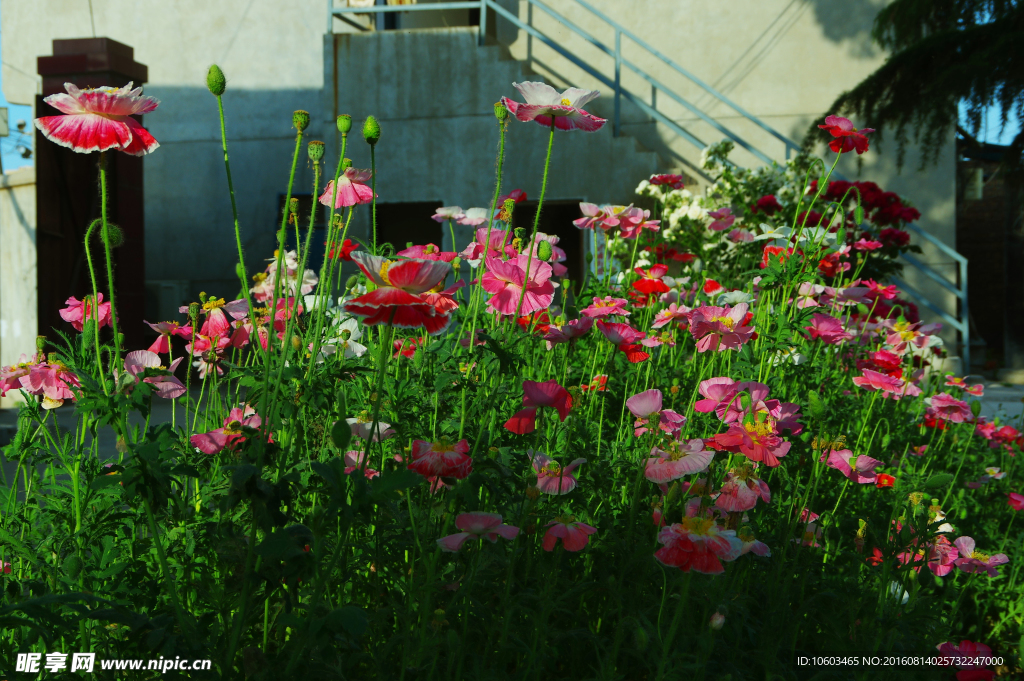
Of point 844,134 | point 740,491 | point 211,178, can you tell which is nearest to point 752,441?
point 740,491

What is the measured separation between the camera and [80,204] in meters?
5.23

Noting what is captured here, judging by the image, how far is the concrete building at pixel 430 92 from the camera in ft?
19.6

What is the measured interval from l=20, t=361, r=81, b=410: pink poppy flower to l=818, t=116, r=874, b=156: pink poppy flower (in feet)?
5.38

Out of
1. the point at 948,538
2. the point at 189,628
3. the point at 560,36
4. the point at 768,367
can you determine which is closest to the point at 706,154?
the point at 560,36

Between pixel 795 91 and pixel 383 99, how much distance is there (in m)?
3.56

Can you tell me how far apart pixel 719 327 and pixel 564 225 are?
23.6 feet

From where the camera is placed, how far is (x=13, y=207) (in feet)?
16.6

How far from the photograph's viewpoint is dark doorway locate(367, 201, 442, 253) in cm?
670

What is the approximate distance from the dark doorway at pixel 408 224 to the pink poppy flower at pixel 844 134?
15.8ft

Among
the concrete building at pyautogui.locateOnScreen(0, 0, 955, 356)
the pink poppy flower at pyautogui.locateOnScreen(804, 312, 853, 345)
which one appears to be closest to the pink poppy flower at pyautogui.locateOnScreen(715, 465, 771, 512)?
the pink poppy flower at pyautogui.locateOnScreen(804, 312, 853, 345)

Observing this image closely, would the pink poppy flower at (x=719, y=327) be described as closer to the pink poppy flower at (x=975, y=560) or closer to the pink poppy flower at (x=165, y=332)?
the pink poppy flower at (x=975, y=560)

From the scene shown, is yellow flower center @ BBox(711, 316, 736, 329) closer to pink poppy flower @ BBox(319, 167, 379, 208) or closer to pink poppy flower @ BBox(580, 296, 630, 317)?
pink poppy flower @ BBox(580, 296, 630, 317)

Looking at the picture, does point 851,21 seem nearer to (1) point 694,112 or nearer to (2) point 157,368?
(1) point 694,112

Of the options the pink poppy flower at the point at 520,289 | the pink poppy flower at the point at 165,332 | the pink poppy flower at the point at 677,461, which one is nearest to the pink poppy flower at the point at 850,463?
the pink poppy flower at the point at 677,461
